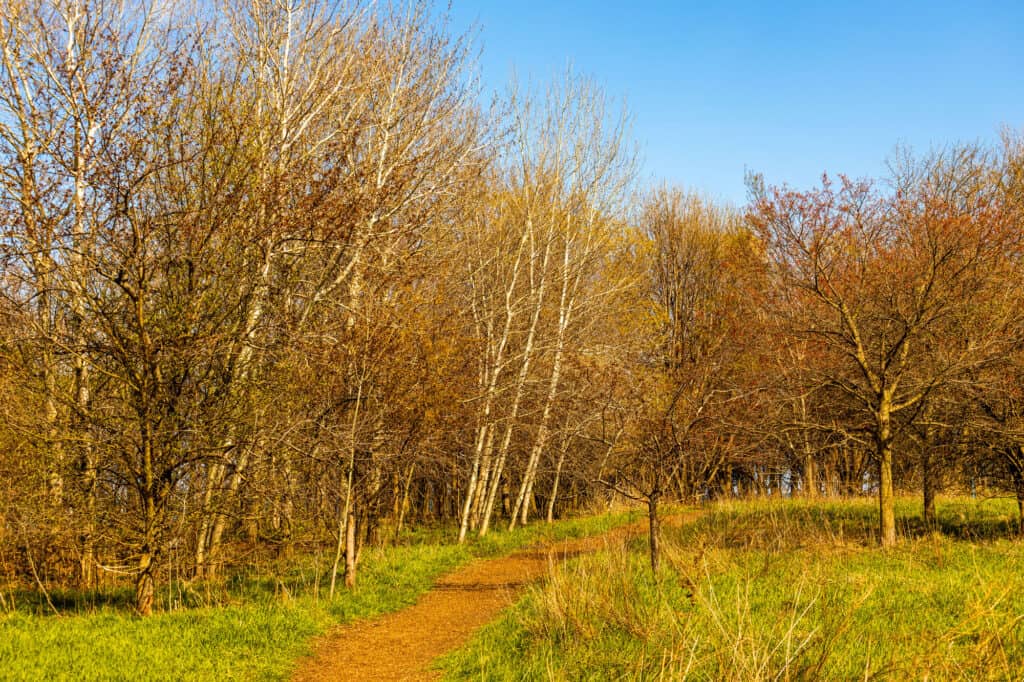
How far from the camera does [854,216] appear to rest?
37.8 ft

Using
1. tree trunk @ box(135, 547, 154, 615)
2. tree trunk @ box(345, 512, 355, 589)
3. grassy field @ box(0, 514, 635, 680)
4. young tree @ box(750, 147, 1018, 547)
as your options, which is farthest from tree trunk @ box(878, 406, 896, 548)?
tree trunk @ box(135, 547, 154, 615)

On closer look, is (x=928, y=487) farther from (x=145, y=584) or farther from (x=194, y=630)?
(x=145, y=584)

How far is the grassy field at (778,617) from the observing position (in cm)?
466

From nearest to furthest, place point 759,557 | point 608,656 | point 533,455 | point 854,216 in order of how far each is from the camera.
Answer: point 608,656 < point 759,557 < point 854,216 < point 533,455

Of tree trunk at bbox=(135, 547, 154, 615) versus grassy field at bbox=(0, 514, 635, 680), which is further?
tree trunk at bbox=(135, 547, 154, 615)

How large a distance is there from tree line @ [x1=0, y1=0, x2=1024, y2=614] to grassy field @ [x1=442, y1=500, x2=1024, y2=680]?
4.25ft

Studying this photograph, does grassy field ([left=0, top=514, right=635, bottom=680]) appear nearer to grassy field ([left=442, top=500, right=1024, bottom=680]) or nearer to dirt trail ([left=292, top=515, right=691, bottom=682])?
dirt trail ([left=292, top=515, right=691, bottom=682])

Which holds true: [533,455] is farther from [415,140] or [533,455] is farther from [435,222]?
[415,140]

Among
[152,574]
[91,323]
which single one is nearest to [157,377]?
[91,323]

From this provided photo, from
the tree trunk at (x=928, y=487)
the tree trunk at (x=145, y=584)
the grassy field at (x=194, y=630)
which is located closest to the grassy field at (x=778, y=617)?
the tree trunk at (x=928, y=487)

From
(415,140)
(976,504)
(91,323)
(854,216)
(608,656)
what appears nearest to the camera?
(608,656)

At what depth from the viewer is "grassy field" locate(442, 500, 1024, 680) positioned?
4660mm

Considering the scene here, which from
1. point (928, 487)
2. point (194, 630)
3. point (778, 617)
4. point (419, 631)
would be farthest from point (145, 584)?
point (928, 487)

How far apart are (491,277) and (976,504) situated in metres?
11.6
